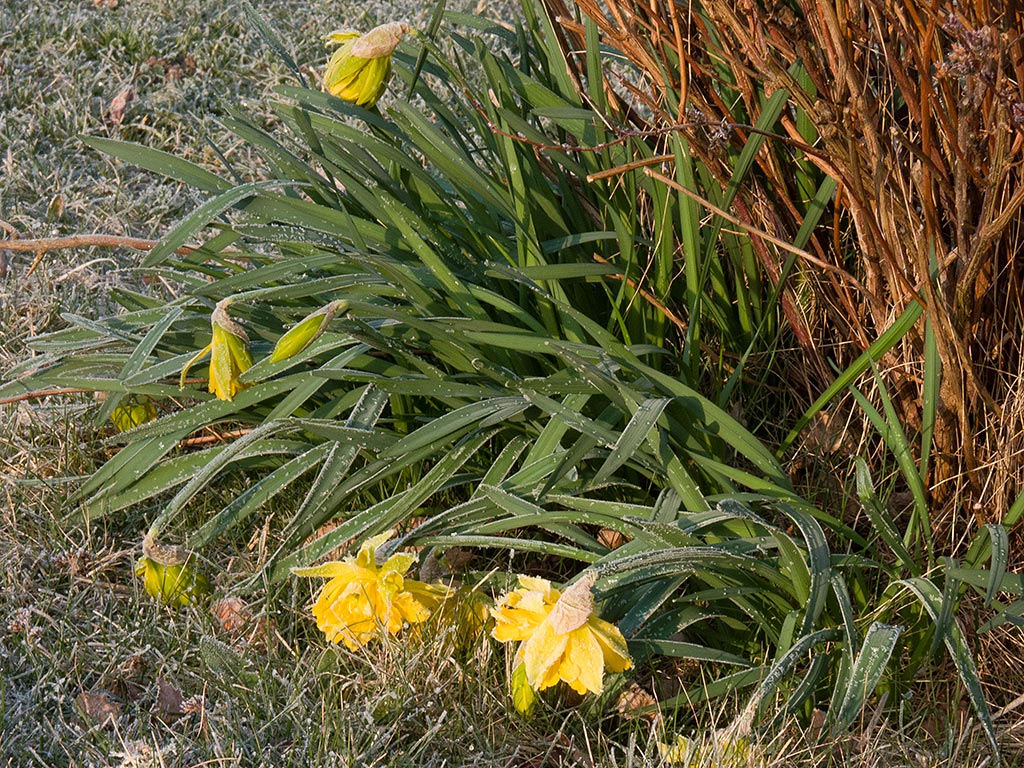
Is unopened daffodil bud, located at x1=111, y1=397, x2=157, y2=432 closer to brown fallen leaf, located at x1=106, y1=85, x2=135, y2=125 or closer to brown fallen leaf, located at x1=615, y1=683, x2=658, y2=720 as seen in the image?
brown fallen leaf, located at x1=615, y1=683, x2=658, y2=720

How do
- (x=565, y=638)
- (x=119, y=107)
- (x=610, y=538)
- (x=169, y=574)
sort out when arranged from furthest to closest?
(x=119, y=107) → (x=610, y=538) → (x=169, y=574) → (x=565, y=638)

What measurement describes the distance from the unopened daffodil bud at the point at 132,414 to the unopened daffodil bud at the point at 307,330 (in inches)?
27.8

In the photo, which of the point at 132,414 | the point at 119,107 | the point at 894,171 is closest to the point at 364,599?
the point at 132,414

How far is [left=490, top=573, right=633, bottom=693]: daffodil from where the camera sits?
145 centimetres

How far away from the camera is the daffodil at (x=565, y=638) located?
145 centimetres

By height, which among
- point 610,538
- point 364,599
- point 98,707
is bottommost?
point 98,707

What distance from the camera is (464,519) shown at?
1881mm

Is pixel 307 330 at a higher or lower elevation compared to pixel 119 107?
higher

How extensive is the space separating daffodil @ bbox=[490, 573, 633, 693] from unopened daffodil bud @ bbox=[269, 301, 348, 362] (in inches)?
17.8

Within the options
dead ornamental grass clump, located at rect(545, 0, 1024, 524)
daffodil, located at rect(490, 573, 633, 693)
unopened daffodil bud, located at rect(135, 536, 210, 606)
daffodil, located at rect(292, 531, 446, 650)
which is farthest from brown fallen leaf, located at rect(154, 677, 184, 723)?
dead ornamental grass clump, located at rect(545, 0, 1024, 524)

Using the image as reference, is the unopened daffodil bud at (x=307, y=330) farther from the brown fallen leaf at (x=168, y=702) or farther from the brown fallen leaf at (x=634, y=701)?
the brown fallen leaf at (x=634, y=701)

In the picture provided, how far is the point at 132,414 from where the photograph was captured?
7.29ft

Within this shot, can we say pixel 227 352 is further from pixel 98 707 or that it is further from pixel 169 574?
pixel 98 707

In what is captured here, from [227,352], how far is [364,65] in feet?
1.73
